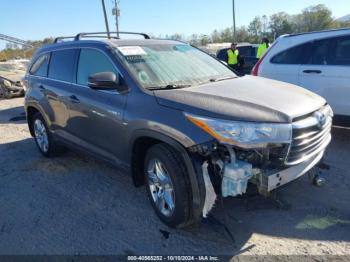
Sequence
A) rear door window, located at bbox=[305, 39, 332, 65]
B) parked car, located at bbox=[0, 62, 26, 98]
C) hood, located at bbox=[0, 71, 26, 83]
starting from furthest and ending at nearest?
hood, located at bbox=[0, 71, 26, 83] → parked car, located at bbox=[0, 62, 26, 98] → rear door window, located at bbox=[305, 39, 332, 65]

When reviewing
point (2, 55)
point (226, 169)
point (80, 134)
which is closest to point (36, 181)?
point (80, 134)

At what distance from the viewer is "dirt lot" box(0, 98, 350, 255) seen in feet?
10.7

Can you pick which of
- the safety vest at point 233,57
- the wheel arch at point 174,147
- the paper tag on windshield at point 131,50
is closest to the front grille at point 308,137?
the wheel arch at point 174,147

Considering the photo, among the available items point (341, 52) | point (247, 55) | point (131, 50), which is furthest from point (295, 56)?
point (247, 55)

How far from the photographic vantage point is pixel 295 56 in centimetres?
627

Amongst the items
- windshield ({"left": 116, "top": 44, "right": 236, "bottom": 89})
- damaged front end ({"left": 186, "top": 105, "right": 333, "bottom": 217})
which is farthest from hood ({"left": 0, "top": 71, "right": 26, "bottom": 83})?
damaged front end ({"left": 186, "top": 105, "right": 333, "bottom": 217})

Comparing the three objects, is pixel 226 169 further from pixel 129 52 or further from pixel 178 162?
pixel 129 52

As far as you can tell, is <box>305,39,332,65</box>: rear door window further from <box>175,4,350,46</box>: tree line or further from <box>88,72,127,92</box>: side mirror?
<box>175,4,350,46</box>: tree line

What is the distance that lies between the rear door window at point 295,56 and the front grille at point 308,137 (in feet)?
8.92

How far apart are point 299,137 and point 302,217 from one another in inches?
38.0

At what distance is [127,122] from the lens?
3697mm

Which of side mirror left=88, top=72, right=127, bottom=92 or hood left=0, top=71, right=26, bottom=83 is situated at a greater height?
side mirror left=88, top=72, right=127, bottom=92

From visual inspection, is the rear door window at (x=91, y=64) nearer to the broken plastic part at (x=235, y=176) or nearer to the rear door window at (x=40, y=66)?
the rear door window at (x=40, y=66)

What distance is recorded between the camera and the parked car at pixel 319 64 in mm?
5676
